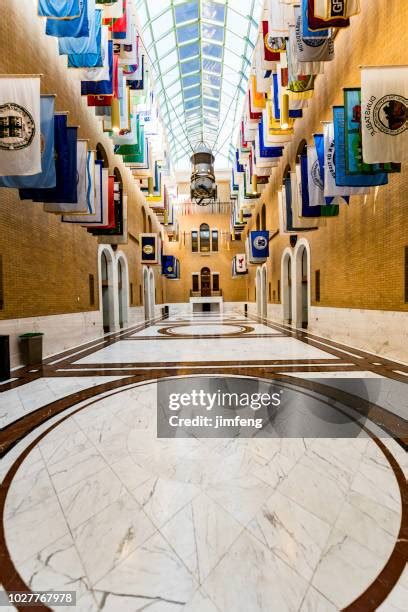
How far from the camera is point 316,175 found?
735 centimetres

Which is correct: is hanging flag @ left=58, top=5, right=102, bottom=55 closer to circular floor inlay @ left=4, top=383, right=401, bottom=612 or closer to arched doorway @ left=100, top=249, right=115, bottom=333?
arched doorway @ left=100, top=249, right=115, bottom=333

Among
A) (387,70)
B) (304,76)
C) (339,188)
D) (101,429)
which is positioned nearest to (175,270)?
(304,76)

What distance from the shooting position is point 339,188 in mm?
6418

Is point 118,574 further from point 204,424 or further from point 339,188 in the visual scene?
point 339,188

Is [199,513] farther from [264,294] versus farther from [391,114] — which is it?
[264,294]

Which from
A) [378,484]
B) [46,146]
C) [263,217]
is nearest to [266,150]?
→ [263,217]

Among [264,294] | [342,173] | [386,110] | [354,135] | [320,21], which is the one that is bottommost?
[264,294]

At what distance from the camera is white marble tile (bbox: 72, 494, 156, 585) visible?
1501 mm

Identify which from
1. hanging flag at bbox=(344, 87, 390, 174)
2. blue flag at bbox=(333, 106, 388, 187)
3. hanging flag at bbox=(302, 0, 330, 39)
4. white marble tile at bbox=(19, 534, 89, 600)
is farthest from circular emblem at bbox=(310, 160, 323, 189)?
white marble tile at bbox=(19, 534, 89, 600)

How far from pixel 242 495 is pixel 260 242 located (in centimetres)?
1588

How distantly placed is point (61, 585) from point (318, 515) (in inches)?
52.8

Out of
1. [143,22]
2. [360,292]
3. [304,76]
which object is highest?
[143,22]

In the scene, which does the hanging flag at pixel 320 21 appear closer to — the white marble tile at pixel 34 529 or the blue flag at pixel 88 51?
the blue flag at pixel 88 51

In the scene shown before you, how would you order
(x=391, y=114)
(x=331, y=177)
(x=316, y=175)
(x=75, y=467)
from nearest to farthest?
(x=75, y=467), (x=391, y=114), (x=331, y=177), (x=316, y=175)
